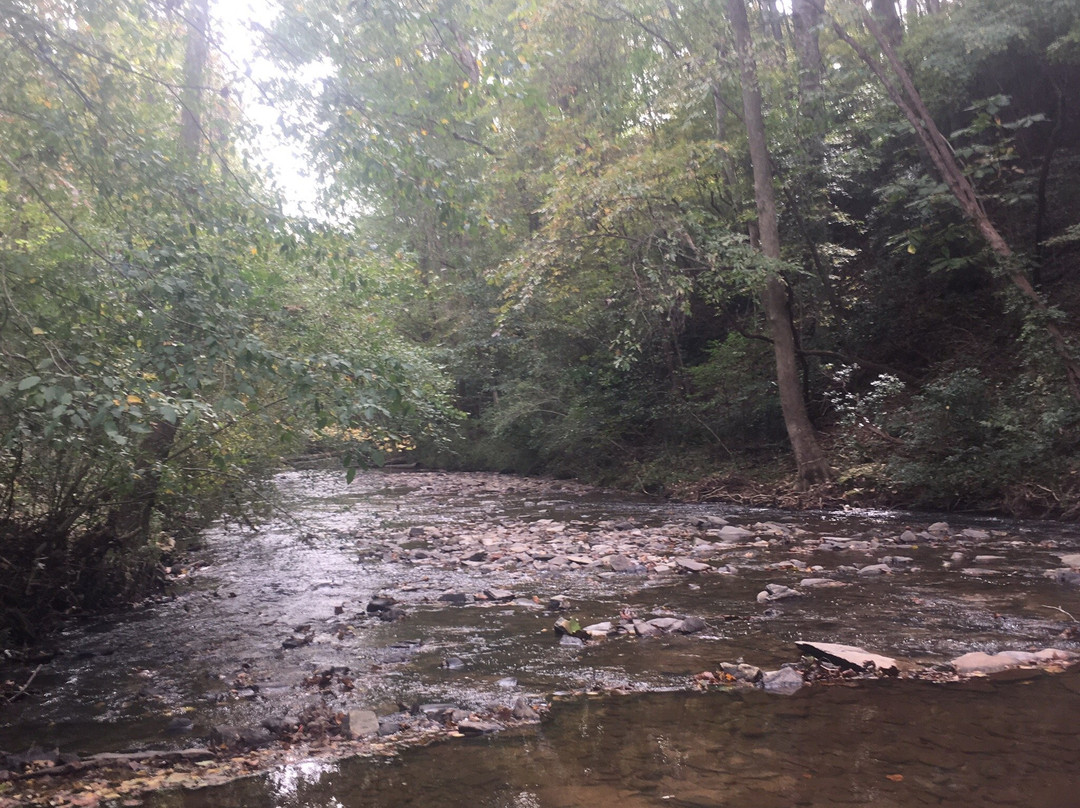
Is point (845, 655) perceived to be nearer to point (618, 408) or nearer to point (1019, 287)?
point (1019, 287)

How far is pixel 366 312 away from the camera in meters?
10.7

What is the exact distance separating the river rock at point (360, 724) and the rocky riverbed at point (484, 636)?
11 millimetres

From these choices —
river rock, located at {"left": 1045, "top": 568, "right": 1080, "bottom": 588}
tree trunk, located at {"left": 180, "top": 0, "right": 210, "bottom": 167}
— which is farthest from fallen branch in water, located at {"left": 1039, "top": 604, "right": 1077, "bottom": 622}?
tree trunk, located at {"left": 180, "top": 0, "right": 210, "bottom": 167}

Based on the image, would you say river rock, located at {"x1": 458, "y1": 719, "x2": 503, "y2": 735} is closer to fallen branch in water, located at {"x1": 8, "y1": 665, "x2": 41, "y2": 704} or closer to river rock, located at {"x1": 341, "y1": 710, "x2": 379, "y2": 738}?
river rock, located at {"x1": 341, "y1": 710, "x2": 379, "y2": 738}

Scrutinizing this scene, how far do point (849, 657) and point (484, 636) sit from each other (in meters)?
2.53

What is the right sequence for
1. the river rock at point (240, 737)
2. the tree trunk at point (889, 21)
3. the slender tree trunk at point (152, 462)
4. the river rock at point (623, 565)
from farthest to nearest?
the tree trunk at point (889, 21) < the river rock at point (623, 565) < the slender tree trunk at point (152, 462) < the river rock at point (240, 737)

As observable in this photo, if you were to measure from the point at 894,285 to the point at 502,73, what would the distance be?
12.5 m

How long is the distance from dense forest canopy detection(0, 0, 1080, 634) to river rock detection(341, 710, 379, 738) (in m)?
1.54

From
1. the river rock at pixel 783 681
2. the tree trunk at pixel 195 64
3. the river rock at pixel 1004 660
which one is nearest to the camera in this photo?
the river rock at pixel 783 681

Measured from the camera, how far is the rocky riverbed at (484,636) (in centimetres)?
401

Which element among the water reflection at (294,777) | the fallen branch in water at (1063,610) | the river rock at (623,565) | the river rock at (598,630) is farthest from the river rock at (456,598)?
the fallen branch in water at (1063,610)

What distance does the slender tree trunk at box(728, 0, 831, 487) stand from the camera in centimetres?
1321

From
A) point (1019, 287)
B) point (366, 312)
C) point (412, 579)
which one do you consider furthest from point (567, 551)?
point (1019, 287)

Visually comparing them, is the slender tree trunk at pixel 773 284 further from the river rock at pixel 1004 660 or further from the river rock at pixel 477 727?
the river rock at pixel 477 727
